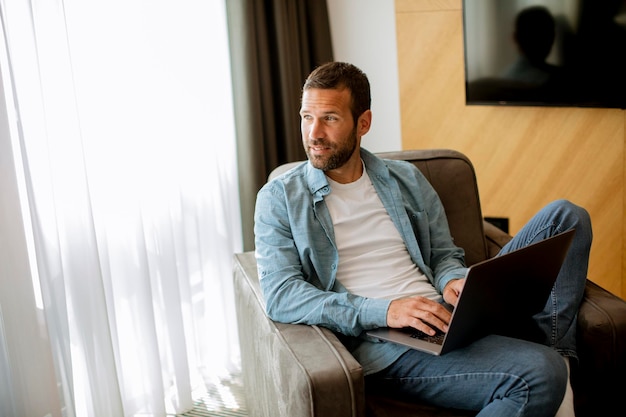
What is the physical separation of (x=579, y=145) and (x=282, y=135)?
1.30 meters

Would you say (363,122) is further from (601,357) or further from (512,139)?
(512,139)

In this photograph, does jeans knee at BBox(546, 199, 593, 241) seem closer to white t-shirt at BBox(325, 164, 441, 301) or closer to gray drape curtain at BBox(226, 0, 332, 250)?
white t-shirt at BBox(325, 164, 441, 301)

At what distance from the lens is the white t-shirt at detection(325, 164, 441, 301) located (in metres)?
1.91

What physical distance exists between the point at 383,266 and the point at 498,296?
431mm

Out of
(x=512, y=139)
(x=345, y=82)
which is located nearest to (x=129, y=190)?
(x=345, y=82)

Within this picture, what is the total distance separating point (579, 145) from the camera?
3014 mm

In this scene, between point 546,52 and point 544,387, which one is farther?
point 546,52

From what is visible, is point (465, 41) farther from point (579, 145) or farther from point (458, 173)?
point (458, 173)

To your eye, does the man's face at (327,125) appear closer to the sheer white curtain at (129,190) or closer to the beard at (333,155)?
the beard at (333,155)

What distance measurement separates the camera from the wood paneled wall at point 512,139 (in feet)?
9.86

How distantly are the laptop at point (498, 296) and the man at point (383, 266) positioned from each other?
4cm

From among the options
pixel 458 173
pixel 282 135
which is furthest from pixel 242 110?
pixel 458 173

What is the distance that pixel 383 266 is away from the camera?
1.94m

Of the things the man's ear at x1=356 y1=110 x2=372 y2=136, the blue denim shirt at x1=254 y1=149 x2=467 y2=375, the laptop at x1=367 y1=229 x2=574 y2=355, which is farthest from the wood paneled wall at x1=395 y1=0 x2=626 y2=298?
the laptop at x1=367 y1=229 x2=574 y2=355
